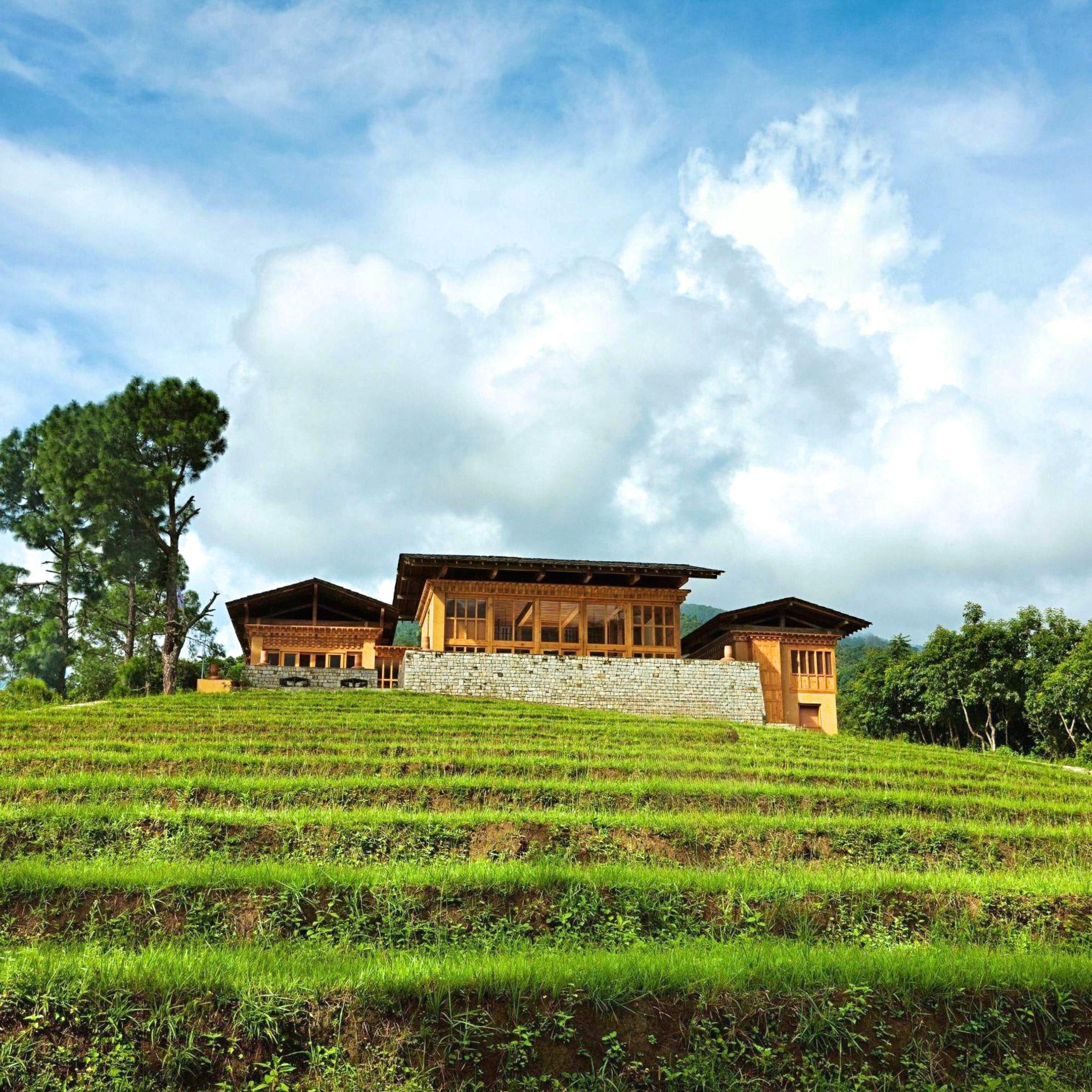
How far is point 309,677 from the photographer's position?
36156 millimetres

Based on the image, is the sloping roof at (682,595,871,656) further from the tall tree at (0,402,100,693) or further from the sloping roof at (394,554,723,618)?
the tall tree at (0,402,100,693)

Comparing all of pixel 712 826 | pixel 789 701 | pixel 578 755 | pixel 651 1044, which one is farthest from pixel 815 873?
pixel 789 701

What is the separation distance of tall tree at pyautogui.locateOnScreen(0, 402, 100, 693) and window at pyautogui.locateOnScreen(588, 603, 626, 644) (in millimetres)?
23713

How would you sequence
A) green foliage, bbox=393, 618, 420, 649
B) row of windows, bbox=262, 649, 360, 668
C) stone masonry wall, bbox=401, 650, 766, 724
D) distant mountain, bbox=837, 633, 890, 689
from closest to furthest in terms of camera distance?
stone masonry wall, bbox=401, 650, 766, 724 → row of windows, bbox=262, 649, 360, 668 → distant mountain, bbox=837, 633, 890, 689 → green foliage, bbox=393, 618, 420, 649

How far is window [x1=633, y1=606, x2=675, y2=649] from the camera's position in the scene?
38.8 m

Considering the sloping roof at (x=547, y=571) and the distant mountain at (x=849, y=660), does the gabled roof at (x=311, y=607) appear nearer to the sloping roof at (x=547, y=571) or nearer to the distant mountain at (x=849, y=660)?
the sloping roof at (x=547, y=571)

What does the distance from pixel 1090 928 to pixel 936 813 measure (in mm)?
6688

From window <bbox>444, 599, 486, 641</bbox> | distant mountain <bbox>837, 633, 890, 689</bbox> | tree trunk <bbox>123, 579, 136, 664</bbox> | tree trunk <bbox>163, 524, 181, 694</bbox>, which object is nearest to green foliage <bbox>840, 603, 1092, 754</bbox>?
distant mountain <bbox>837, 633, 890, 689</bbox>

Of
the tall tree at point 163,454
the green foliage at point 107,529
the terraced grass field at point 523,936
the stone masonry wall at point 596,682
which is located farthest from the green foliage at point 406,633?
the terraced grass field at point 523,936

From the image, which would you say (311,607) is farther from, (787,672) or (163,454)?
(787,672)

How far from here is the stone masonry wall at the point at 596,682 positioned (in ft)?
110

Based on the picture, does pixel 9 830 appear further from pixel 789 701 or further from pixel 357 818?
pixel 789 701

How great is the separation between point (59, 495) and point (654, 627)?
29241 millimetres

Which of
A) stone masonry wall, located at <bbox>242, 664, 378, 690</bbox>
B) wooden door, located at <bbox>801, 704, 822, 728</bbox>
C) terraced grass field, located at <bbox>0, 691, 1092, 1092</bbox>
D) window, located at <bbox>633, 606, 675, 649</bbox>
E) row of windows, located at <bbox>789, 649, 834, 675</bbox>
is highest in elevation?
window, located at <bbox>633, 606, 675, 649</bbox>
